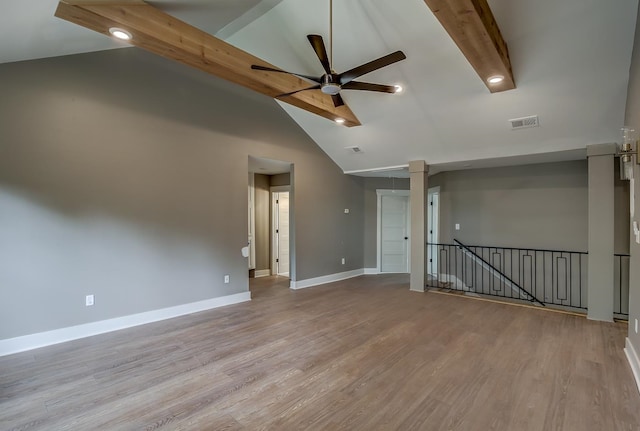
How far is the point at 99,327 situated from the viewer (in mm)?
3676

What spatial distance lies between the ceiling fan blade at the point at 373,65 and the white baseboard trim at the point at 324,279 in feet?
Answer: 13.4

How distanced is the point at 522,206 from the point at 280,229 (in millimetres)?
5121

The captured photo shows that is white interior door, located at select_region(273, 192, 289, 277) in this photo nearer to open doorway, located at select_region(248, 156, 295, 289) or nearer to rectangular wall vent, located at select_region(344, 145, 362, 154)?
open doorway, located at select_region(248, 156, 295, 289)

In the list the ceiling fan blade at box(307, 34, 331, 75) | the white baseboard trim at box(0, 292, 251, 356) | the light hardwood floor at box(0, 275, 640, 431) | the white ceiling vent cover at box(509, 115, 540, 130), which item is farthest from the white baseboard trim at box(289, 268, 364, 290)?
the white ceiling vent cover at box(509, 115, 540, 130)

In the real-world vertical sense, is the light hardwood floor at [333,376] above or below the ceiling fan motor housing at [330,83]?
below

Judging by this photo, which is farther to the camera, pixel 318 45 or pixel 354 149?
pixel 354 149

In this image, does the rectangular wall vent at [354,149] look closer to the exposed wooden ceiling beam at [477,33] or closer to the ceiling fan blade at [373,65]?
the exposed wooden ceiling beam at [477,33]

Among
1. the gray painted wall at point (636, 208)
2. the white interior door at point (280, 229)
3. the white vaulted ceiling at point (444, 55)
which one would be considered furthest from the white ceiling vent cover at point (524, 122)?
the white interior door at point (280, 229)

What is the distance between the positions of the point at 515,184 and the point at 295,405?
5847 mm

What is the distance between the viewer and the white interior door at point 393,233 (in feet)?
25.9

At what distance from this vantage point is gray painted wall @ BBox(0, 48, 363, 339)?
3.20m

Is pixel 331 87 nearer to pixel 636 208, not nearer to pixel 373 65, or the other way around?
pixel 373 65

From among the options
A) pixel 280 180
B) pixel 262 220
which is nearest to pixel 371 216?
pixel 280 180

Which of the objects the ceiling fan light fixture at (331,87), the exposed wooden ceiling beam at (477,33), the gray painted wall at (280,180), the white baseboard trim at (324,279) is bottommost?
the white baseboard trim at (324,279)
